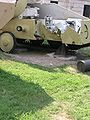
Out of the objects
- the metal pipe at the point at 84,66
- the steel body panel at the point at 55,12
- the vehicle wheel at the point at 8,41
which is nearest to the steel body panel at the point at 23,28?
the vehicle wheel at the point at 8,41

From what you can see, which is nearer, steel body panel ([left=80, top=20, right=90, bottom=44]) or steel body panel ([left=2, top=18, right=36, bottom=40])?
steel body panel ([left=80, top=20, right=90, bottom=44])

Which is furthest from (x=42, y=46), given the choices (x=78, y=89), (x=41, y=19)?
(x=78, y=89)

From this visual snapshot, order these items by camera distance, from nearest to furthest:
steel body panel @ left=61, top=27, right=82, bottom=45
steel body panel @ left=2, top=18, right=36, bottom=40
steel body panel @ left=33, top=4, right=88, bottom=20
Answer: steel body panel @ left=61, top=27, right=82, bottom=45 → steel body panel @ left=2, top=18, right=36, bottom=40 → steel body panel @ left=33, top=4, right=88, bottom=20

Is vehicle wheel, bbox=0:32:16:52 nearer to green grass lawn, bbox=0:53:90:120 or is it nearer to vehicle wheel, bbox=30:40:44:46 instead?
vehicle wheel, bbox=30:40:44:46

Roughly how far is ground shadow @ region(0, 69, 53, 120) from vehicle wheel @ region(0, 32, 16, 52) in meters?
2.43

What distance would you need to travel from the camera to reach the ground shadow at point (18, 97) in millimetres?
5156

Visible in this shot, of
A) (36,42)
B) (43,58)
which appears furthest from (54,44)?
(43,58)

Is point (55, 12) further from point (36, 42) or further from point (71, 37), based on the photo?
point (71, 37)

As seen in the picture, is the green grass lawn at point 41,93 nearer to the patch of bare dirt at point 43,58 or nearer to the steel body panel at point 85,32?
the patch of bare dirt at point 43,58

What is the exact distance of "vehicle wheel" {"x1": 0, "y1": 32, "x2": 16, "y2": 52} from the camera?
30.1ft

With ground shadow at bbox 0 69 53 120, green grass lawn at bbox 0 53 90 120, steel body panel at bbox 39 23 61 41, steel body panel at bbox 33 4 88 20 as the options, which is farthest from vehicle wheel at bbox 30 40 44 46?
ground shadow at bbox 0 69 53 120

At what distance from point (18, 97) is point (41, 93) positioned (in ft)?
1.50

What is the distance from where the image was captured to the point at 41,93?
602 cm

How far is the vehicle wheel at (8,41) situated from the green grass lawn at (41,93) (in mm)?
1351
